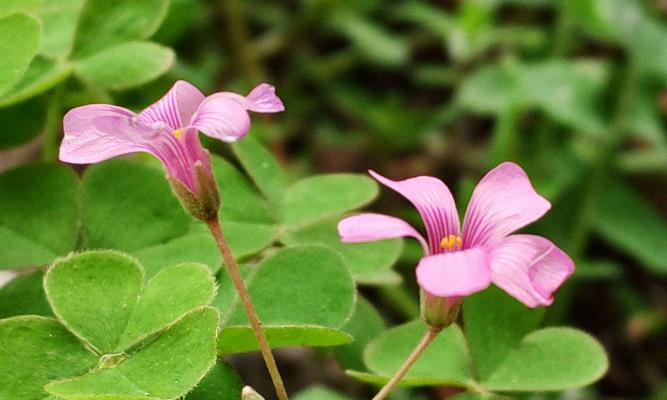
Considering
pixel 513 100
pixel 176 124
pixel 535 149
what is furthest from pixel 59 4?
pixel 535 149

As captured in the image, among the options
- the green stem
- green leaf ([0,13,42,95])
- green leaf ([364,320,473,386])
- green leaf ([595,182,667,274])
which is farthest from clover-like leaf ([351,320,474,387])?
the green stem

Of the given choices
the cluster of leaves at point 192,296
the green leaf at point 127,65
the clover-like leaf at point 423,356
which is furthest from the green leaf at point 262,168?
the clover-like leaf at point 423,356

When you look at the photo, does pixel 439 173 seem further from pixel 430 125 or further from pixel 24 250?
pixel 24 250

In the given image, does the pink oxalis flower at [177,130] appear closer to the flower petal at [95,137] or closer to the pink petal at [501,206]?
the flower petal at [95,137]

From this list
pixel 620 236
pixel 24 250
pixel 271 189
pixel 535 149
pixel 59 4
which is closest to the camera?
pixel 24 250

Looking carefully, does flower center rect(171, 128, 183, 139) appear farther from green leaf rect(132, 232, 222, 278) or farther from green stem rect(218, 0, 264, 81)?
green stem rect(218, 0, 264, 81)
